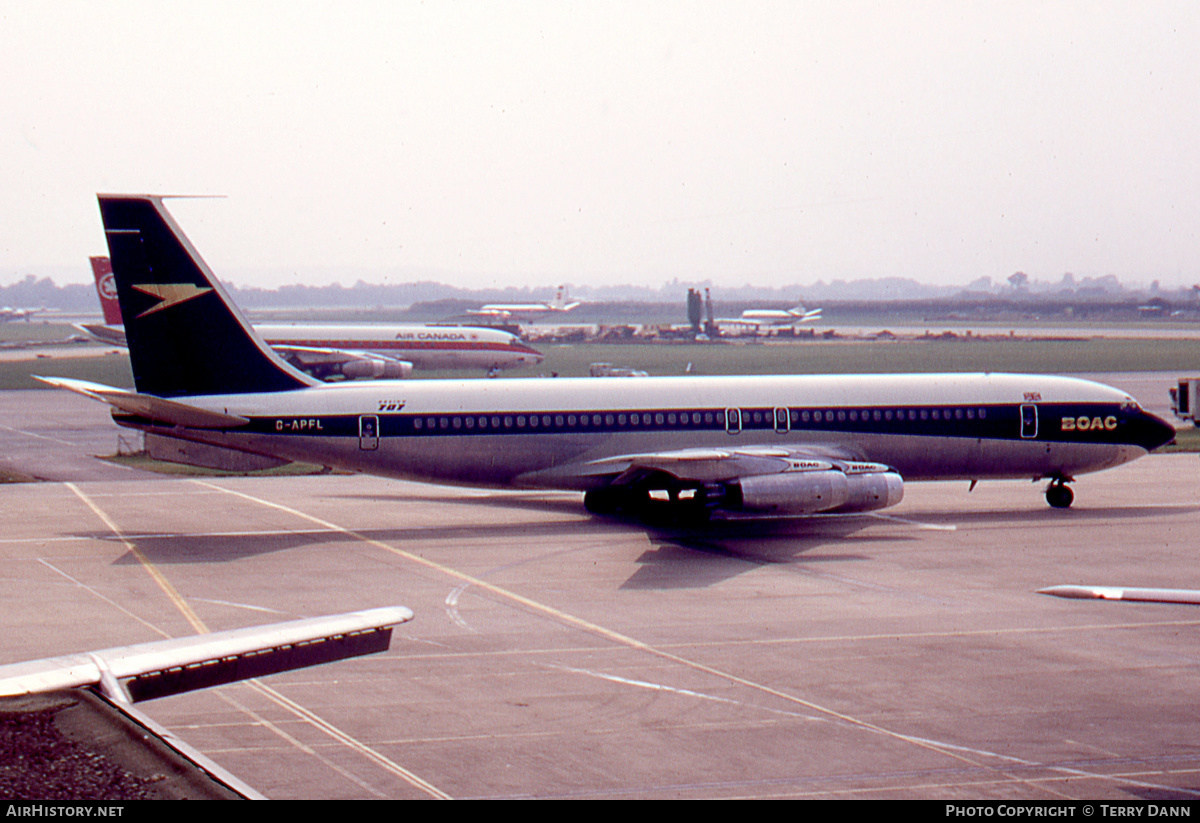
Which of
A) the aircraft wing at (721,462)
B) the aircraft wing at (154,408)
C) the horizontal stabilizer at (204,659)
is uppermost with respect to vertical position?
the aircraft wing at (154,408)

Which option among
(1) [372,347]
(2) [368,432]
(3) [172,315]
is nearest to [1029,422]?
(2) [368,432]

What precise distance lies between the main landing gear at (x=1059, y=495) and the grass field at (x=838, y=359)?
6579 cm

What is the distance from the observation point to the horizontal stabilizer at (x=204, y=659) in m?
9.41

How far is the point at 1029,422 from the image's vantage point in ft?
122

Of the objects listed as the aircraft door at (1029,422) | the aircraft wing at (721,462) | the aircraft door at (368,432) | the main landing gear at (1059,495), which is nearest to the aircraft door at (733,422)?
the aircraft wing at (721,462)

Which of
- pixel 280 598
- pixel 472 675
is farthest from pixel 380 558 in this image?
pixel 472 675

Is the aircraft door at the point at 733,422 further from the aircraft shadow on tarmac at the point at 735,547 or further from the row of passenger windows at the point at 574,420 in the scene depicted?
the aircraft shadow on tarmac at the point at 735,547

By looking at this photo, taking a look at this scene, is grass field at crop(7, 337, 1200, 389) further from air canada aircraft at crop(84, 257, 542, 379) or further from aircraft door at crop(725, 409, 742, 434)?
aircraft door at crop(725, 409, 742, 434)

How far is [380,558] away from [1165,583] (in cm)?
1799

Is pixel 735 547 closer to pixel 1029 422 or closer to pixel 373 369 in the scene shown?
pixel 1029 422

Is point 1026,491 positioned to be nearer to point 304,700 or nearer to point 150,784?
point 304,700

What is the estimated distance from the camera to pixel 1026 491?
4241 centimetres

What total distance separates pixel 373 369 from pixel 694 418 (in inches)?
2449

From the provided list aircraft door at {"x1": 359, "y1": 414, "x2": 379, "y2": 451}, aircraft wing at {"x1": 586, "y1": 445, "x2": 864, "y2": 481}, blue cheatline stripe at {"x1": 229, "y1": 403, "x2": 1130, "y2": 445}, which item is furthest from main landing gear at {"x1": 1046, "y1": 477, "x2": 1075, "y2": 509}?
aircraft door at {"x1": 359, "y1": 414, "x2": 379, "y2": 451}
